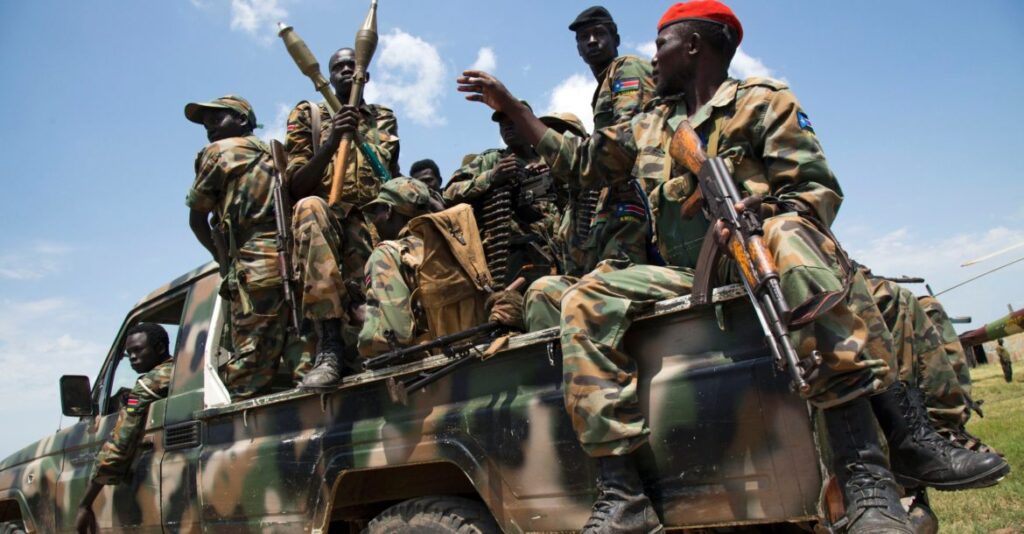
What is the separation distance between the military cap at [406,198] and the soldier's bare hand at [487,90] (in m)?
1.03

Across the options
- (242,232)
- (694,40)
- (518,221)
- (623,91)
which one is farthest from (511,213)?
(694,40)

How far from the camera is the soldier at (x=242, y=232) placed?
159 inches

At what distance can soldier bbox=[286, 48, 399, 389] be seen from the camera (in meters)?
3.81

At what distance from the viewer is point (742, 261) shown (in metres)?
2.14

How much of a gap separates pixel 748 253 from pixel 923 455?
88 centimetres

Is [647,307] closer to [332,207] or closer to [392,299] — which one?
[392,299]

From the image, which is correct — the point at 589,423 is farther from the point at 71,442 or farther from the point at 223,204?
the point at 71,442

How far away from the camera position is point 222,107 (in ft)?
15.3

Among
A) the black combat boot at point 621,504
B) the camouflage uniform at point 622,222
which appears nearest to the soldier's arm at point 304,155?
the camouflage uniform at point 622,222

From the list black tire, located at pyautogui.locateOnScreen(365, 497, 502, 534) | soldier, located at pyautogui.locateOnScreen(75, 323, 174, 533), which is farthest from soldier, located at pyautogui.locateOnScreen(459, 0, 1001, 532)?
soldier, located at pyautogui.locateOnScreen(75, 323, 174, 533)

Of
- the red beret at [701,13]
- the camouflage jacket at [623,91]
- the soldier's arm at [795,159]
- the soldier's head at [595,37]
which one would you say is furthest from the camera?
the soldier's head at [595,37]

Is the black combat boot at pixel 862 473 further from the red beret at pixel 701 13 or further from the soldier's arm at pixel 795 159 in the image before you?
the red beret at pixel 701 13

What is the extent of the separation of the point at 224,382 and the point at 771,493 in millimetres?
2865

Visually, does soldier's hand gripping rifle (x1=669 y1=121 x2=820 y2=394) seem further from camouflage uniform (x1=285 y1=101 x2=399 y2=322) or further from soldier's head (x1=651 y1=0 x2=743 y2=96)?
camouflage uniform (x1=285 y1=101 x2=399 y2=322)
